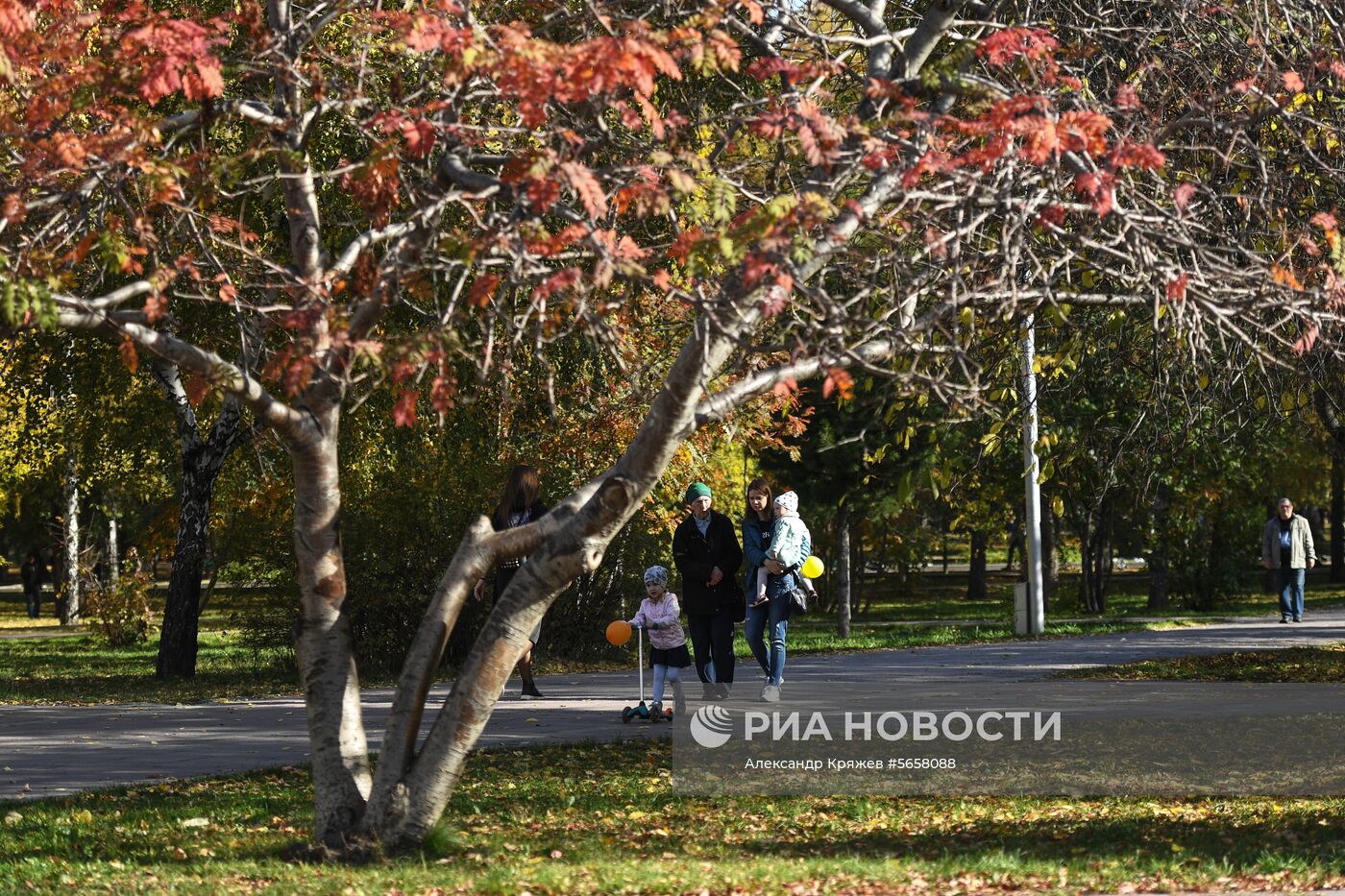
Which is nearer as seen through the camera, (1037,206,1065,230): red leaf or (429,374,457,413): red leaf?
(429,374,457,413): red leaf

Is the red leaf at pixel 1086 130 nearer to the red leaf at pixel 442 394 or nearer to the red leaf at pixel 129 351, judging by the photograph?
the red leaf at pixel 442 394

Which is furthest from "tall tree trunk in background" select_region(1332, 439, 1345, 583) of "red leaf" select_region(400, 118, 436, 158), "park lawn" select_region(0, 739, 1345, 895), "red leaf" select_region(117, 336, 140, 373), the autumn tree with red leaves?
"red leaf" select_region(117, 336, 140, 373)

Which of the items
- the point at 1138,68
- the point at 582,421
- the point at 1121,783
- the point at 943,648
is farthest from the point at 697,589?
the point at 943,648

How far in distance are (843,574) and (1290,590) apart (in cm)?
699

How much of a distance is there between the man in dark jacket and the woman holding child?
0.91ft

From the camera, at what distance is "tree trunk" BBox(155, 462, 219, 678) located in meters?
18.4

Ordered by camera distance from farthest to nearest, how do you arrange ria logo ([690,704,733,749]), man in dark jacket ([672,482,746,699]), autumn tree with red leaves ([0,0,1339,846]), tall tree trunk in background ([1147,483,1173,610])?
tall tree trunk in background ([1147,483,1173,610]) < man in dark jacket ([672,482,746,699]) < ria logo ([690,704,733,749]) < autumn tree with red leaves ([0,0,1339,846])

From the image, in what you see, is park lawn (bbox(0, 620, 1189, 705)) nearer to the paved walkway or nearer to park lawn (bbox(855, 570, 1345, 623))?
the paved walkway

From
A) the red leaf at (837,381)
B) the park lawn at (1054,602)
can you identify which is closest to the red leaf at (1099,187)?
the red leaf at (837,381)

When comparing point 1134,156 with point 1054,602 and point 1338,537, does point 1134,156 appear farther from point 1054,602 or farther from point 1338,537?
point 1338,537

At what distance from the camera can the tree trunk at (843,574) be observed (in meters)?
26.2

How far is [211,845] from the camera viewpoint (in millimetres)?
7641

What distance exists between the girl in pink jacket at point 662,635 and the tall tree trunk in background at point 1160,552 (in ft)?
74.6

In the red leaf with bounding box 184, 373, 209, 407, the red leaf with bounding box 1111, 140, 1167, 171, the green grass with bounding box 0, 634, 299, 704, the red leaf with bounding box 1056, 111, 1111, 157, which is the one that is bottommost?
the green grass with bounding box 0, 634, 299, 704
